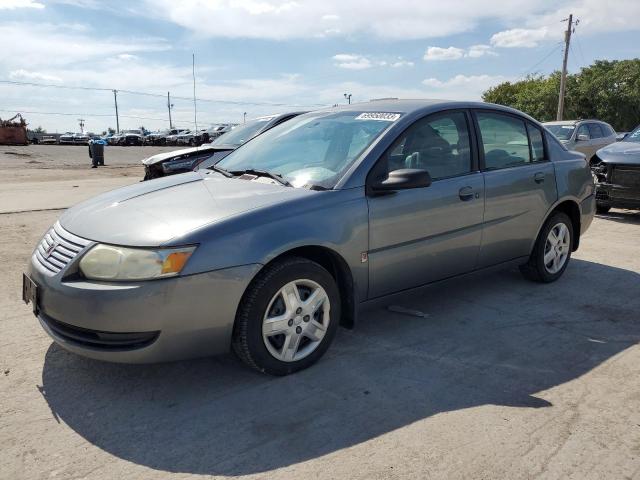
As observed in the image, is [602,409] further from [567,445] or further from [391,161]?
[391,161]

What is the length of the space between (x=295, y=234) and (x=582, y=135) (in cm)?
1171

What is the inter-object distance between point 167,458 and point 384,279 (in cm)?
175

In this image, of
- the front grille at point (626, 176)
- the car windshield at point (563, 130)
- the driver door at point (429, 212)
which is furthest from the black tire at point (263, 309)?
the car windshield at point (563, 130)

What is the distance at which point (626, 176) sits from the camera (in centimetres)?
804

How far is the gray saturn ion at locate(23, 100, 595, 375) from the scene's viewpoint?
283 centimetres

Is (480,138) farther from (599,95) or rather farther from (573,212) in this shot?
(599,95)

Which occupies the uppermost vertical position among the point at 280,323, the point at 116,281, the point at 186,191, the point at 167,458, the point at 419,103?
the point at 419,103

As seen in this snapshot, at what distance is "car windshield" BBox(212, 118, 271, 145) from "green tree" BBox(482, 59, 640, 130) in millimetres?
44593

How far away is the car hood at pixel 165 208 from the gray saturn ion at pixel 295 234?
12 millimetres

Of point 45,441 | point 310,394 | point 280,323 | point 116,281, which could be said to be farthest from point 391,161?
point 45,441

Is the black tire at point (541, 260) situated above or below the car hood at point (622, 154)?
below

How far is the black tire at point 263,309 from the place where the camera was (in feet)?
9.85

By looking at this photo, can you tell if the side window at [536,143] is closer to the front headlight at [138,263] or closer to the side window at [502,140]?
the side window at [502,140]

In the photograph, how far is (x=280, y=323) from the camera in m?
3.14
